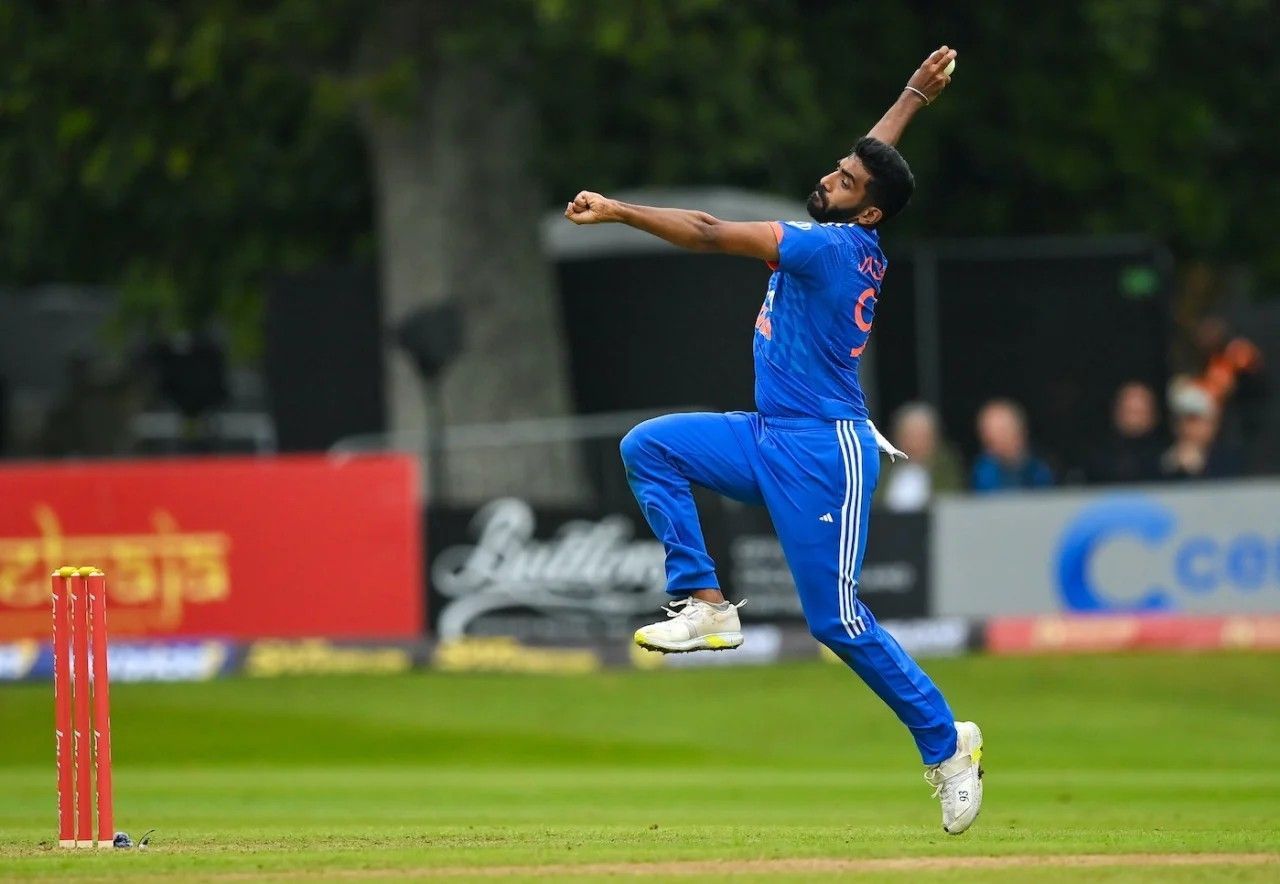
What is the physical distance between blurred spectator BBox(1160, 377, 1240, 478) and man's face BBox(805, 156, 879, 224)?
9286mm

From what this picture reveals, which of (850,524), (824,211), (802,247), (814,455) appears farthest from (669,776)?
(802,247)

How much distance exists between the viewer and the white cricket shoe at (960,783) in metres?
8.43

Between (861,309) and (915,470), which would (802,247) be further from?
(915,470)

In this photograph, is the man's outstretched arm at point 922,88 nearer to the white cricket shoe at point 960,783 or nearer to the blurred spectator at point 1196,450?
the white cricket shoe at point 960,783

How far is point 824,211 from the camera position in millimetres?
8125

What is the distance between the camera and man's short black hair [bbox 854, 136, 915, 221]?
26.3ft

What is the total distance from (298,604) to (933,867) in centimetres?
960

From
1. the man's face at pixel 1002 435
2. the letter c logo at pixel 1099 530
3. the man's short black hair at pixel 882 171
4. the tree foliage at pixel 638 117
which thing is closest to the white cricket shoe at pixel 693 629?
A: the man's short black hair at pixel 882 171

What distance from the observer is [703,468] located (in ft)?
27.1

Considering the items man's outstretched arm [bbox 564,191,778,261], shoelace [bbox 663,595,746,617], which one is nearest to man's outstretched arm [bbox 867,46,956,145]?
man's outstretched arm [bbox 564,191,778,261]

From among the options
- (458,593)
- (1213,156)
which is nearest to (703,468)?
(458,593)

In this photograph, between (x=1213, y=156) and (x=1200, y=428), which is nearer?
(x=1200, y=428)

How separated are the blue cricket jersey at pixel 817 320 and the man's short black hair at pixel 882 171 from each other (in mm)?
141

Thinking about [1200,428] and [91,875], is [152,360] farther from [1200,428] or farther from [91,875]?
[91,875]
